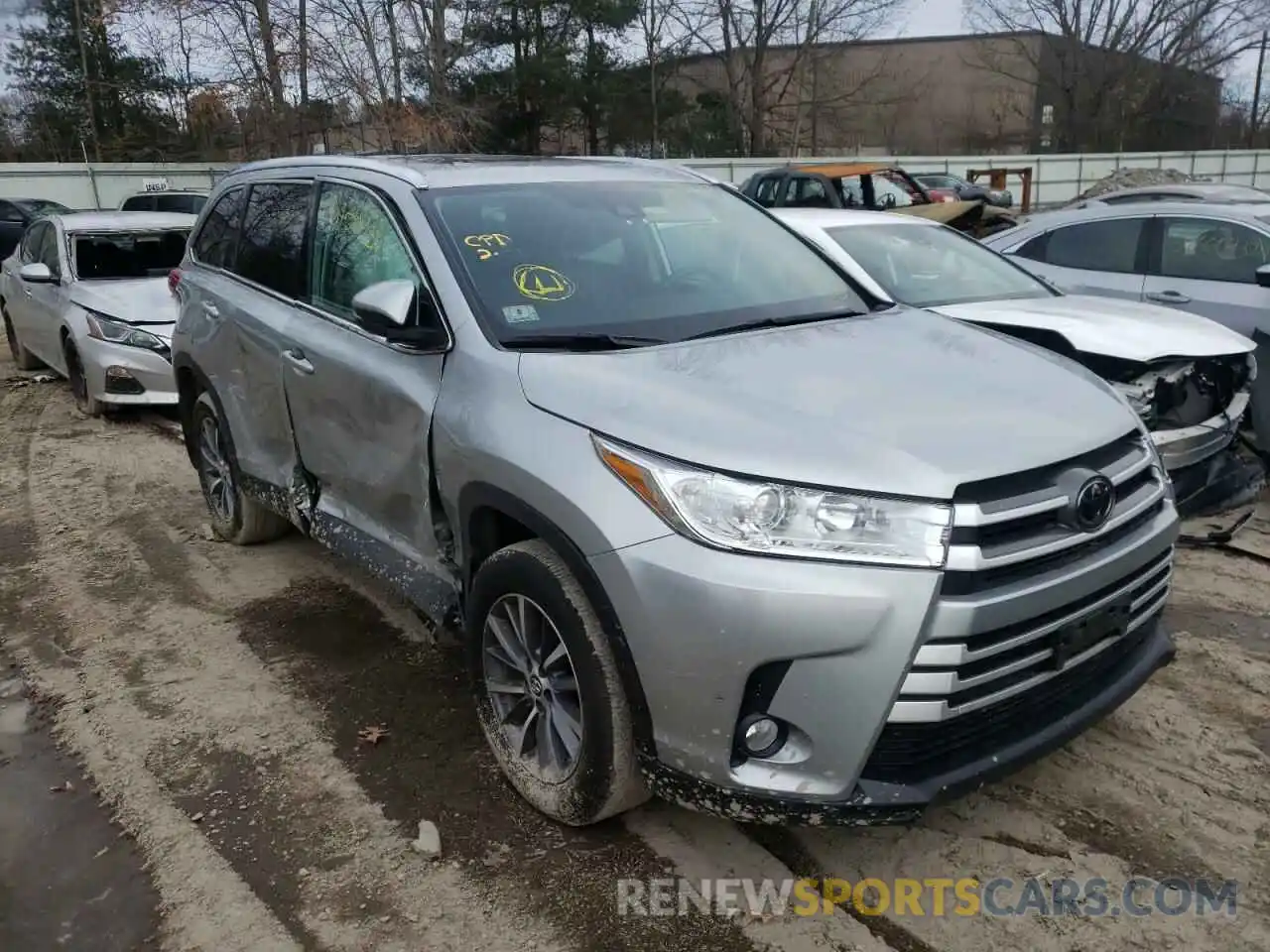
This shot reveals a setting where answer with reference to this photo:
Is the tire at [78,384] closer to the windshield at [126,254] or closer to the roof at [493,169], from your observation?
the windshield at [126,254]

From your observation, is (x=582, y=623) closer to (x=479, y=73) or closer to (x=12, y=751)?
(x=12, y=751)

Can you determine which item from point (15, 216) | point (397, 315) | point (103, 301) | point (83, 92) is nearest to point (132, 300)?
point (103, 301)

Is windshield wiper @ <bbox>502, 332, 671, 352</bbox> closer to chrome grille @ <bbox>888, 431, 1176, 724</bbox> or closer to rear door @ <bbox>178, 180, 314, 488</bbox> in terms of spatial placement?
chrome grille @ <bbox>888, 431, 1176, 724</bbox>

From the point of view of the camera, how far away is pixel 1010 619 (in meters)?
2.33

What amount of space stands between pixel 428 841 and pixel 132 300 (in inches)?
277

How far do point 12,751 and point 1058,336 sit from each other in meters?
4.95

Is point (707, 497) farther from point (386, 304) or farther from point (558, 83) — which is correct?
point (558, 83)

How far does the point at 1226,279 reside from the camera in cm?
664

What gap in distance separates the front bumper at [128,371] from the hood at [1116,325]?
6177 mm

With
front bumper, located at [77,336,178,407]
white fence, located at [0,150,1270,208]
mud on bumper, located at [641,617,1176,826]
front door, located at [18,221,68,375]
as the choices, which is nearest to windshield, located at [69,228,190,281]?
front door, located at [18,221,68,375]

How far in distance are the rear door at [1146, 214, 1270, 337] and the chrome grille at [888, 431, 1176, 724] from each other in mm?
4614

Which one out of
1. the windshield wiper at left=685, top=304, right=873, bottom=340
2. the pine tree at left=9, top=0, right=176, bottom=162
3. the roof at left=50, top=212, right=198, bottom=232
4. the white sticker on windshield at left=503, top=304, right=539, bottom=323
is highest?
the pine tree at left=9, top=0, right=176, bottom=162

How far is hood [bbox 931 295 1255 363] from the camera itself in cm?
494

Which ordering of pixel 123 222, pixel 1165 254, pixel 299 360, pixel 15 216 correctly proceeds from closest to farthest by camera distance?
pixel 299 360 → pixel 1165 254 → pixel 123 222 → pixel 15 216
